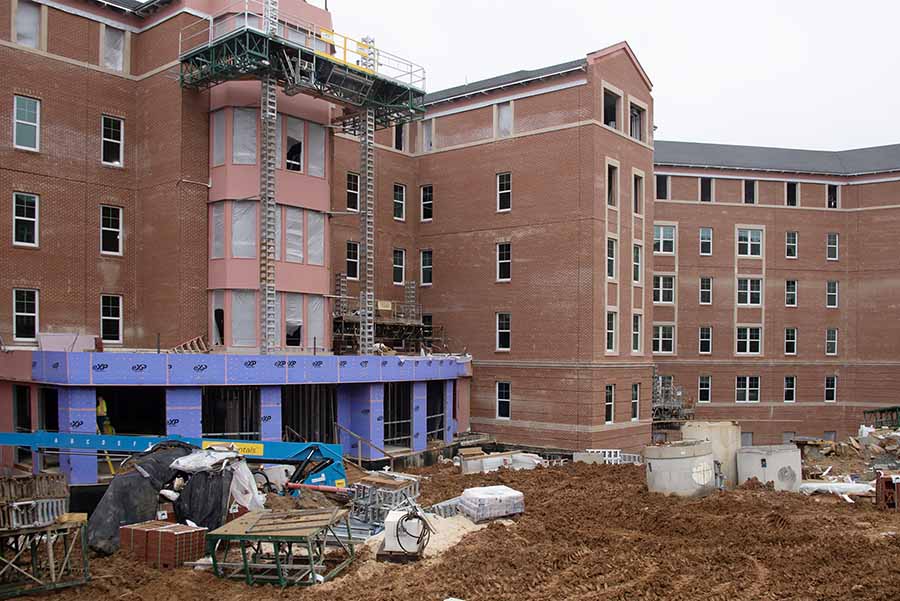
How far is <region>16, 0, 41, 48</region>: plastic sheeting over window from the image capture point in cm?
2809

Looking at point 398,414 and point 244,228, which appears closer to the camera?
point 244,228

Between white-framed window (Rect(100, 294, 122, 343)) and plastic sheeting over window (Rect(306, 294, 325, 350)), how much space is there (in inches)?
288

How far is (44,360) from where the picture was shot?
22.8 meters

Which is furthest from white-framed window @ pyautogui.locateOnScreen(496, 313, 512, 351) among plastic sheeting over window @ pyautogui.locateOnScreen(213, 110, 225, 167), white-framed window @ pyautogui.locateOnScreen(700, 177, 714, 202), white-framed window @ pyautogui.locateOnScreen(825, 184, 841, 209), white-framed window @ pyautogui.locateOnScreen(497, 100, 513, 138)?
white-framed window @ pyautogui.locateOnScreen(825, 184, 841, 209)

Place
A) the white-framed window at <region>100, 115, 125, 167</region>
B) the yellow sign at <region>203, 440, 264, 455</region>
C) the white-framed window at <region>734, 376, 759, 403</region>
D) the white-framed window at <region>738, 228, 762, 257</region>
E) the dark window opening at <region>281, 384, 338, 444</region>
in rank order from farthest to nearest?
the white-framed window at <region>738, 228, 762, 257</region> < the white-framed window at <region>734, 376, 759, 403</region> < the white-framed window at <region>100, 115, 125, 167</region> < the dark window opening at <region>281, 384, 338, 444</region> < the yellow sign at <region>203, 440, 264, 455</region>

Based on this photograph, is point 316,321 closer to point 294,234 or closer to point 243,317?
point 243,317

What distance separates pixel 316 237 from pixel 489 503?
15.6 meters

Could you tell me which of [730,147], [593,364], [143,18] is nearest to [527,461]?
[593,364]

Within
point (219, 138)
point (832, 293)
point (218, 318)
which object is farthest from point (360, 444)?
point (832, 293)

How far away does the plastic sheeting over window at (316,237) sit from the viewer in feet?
103

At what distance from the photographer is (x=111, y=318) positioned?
99.0 feet

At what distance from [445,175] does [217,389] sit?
1845 centimetres

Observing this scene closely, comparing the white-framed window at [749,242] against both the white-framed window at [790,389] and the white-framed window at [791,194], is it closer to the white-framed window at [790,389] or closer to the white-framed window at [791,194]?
the white-framed window at [791,194]

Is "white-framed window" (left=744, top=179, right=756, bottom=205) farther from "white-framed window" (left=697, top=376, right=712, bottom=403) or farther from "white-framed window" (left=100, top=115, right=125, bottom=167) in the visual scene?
"white-framed window" (left=100, top=115, right=125, bottom=167)
